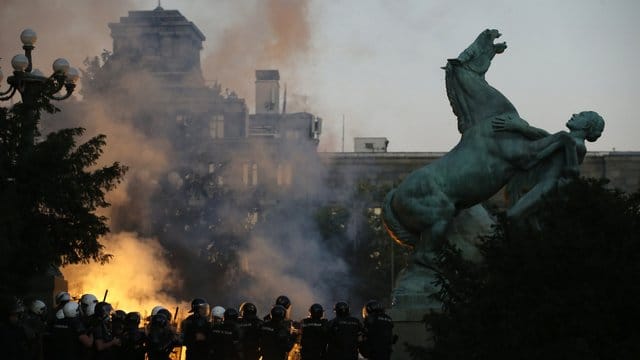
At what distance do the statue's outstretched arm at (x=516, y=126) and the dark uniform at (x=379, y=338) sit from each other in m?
2.93

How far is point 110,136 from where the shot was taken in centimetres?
5497

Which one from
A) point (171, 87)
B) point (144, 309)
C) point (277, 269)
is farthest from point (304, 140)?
point (144, 309)

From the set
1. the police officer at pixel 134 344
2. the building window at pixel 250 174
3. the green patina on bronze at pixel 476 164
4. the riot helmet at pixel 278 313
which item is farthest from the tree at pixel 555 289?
the building window at pixel 250 174

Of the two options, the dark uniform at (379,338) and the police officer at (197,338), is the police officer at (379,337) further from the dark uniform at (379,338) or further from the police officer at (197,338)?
the police officer at (197,338)

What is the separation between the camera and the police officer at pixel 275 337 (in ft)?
55.4

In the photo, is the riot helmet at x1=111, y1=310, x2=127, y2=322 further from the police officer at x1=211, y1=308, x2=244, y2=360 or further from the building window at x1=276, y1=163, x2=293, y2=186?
the building window at x1=276, y1=163, x2=293, y2=186

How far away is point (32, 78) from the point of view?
2575 centimetres

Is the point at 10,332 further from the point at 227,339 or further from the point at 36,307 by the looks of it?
the point at 36,307

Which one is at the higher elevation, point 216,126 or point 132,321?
point 216,126

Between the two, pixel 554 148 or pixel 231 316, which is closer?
pixel 231 316

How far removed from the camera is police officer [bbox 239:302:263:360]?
17.1 meters

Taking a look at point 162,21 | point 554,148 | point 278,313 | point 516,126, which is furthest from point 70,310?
point 162,21

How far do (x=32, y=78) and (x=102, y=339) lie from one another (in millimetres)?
11260

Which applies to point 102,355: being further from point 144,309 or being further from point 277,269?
point 277,269
